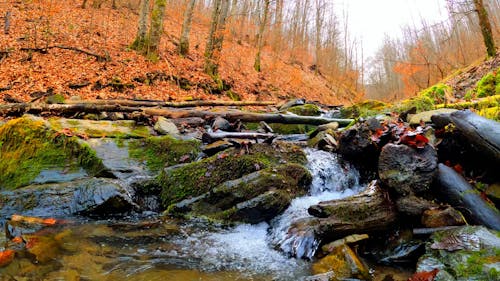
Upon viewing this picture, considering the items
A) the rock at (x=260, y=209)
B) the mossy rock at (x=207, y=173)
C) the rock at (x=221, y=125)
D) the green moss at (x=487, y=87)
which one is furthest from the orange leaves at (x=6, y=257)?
the green moss at (x=487, y=87)

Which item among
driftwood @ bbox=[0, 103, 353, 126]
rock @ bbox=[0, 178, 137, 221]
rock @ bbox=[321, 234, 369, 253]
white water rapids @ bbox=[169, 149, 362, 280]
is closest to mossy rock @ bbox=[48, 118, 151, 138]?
driftwood @ bbox=[0, 103, 353, 126]

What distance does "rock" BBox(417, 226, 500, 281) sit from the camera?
300 centimetres

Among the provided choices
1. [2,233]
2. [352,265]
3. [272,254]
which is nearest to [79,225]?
[2,233]

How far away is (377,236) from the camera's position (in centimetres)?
415

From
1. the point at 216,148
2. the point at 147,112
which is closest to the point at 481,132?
the point at 216,148

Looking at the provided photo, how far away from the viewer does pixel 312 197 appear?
5430 millimetres

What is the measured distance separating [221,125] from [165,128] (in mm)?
1264

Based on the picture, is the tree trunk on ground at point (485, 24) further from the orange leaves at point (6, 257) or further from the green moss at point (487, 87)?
the orange leaves at point (6, 257)

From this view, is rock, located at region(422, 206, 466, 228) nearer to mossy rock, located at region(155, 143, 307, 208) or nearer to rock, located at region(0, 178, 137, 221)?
mossy rock, located at region(155, 143, 307, 208)

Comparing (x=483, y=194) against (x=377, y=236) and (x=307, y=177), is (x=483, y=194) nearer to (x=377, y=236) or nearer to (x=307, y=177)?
(x=377, y=236)

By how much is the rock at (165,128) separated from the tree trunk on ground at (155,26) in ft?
26.9

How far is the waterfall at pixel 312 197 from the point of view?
4008 millimetres

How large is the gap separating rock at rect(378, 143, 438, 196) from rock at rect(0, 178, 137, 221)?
3594 mm

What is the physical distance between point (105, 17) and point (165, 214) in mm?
18853
